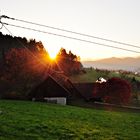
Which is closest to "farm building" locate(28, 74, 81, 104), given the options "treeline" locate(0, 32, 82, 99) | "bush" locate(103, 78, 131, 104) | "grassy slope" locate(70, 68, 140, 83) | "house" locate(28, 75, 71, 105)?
"house" locate(28, 75, 71, 105)

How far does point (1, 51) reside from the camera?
97.5 meters

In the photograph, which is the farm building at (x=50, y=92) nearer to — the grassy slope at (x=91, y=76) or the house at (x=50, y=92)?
the house at (x=50, y=92)

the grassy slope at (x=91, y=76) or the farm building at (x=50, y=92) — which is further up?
the grassy slope at (x=91, y=76)

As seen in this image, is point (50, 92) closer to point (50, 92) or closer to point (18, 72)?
point (50, 92)

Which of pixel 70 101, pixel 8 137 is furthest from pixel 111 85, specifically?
pixel 8 137

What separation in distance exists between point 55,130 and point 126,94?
56136 millimetres

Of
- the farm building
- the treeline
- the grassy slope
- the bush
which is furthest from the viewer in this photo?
the grassy slope

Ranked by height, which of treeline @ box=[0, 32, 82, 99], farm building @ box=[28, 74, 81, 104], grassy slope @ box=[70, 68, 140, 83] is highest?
grassy slope @ box=[70, 68, 140, 83]

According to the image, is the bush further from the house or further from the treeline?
the treeline

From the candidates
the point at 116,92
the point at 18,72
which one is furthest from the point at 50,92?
the point at 116,92

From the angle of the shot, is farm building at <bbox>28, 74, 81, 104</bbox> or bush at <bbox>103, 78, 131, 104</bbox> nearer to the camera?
farm building at <bbox>28, 74, 81, 104</bbox>

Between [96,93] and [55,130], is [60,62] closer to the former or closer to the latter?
[96,93]

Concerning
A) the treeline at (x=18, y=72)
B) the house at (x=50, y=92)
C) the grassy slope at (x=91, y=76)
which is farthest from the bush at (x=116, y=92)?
the grassy slope at (x=91, y=76)

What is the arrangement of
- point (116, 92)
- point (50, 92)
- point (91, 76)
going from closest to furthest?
1. point (50, 92)
2. point (116, 92)
3. point (91, 76)
